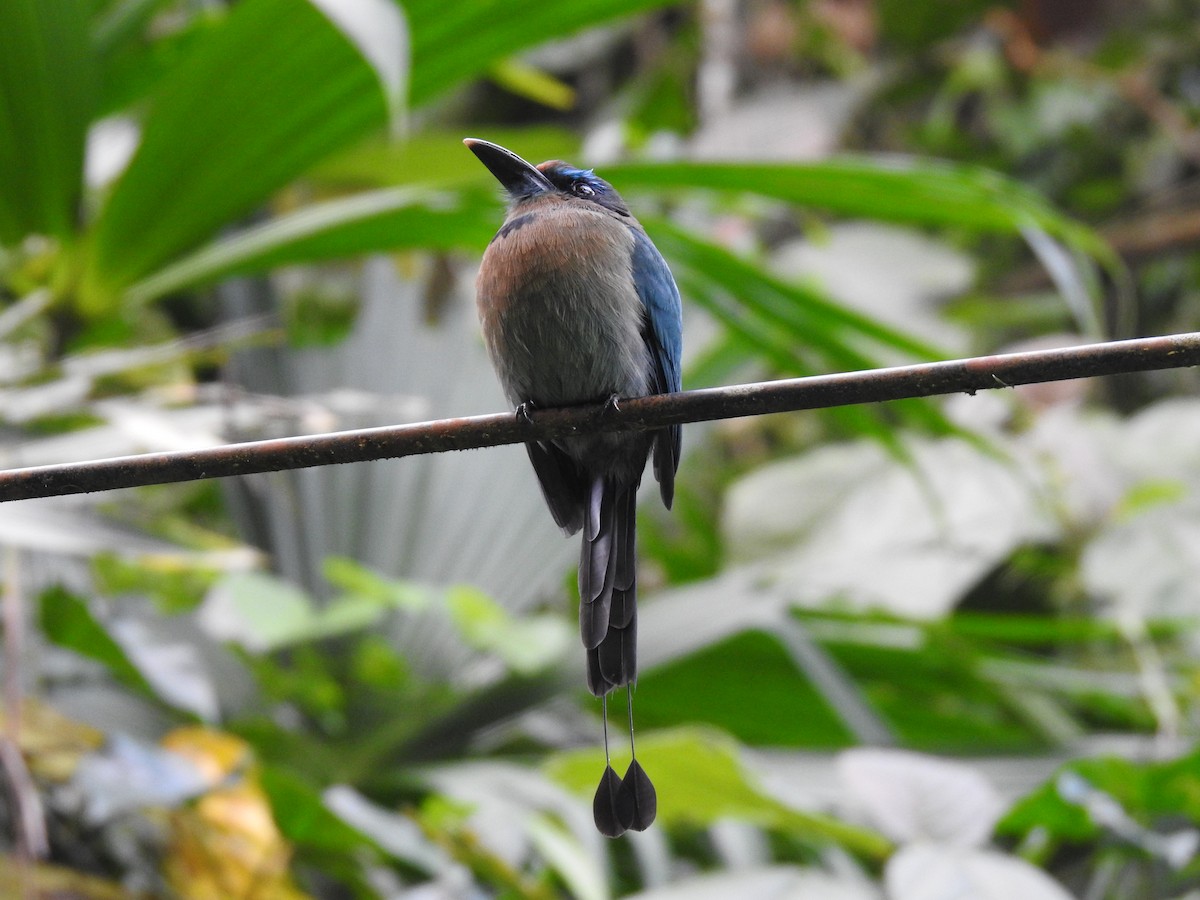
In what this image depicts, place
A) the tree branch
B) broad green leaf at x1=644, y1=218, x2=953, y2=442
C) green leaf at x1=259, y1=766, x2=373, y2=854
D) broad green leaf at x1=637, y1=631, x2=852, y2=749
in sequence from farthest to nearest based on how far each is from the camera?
broad green leaf at x1=637, y1=631, x2=852, y2=749 < broad green leaf at x1=644, y1=218, x2=953, y2=442 < green leaf at x1=259, y1=766, x2=373, y2=854 < the tree branch

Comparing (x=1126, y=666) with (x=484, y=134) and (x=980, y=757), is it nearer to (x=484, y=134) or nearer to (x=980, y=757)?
(x=980, y=757)

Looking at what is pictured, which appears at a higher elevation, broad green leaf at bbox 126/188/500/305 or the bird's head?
the bird's head

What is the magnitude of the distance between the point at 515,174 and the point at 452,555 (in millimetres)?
1389

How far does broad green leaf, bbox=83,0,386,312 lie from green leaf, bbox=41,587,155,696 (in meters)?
0.58

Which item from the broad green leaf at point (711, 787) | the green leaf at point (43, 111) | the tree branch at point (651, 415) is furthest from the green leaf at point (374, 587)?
the tree branch at point (651, 415)

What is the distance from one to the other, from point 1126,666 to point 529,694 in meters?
1.86

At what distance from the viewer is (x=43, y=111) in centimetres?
202

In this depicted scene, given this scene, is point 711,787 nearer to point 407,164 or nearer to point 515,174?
point 515,174

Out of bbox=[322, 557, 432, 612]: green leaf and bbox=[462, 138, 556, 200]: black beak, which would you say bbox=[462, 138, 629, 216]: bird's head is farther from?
bbox=[322, 557, 432, 612]: green leaf

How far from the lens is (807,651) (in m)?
2.64

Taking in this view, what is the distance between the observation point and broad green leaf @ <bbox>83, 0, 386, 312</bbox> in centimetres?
204

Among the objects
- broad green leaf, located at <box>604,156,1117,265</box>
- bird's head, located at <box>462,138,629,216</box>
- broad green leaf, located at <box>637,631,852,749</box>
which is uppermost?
bird's head, located at <box>462,138,629,216</box>

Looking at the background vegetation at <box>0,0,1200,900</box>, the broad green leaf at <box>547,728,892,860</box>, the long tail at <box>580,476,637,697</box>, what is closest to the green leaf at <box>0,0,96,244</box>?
the background vegetation at <box>0,0,1200,900</box>

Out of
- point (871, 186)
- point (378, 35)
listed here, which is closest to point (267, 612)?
point (378, 35)
